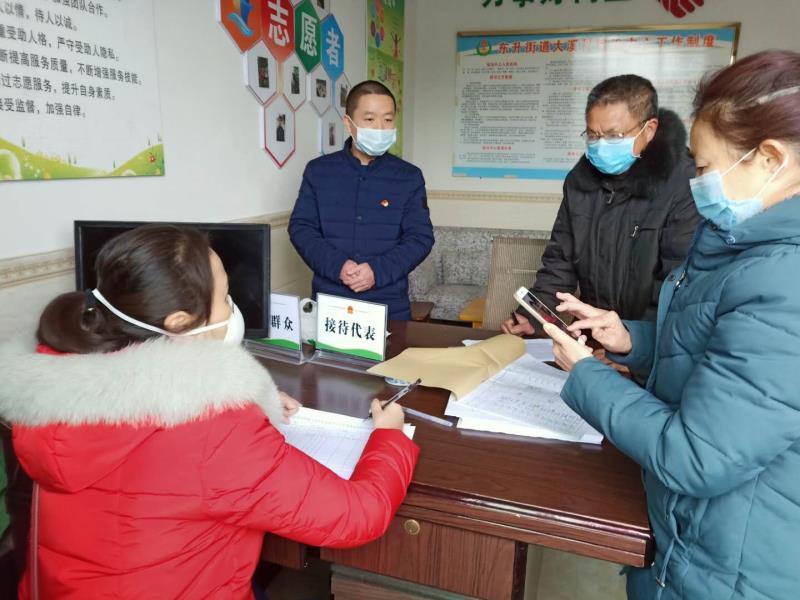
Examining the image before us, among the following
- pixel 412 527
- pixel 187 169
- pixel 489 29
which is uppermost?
pixel 489 29

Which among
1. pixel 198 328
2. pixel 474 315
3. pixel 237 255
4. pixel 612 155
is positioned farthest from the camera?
pixel 474 315

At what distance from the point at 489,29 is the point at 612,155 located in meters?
3.30

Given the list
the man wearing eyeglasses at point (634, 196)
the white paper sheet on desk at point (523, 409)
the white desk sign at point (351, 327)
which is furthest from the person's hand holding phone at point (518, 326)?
the white desk sign at point (351, 327)

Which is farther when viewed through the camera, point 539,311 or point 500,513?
point 539,311

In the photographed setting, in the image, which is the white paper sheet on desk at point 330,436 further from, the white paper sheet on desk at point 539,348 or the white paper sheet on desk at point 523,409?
the white paper sheet on desk at point 539,348

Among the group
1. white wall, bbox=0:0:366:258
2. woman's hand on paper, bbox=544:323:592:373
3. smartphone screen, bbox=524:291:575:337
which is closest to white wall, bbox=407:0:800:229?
white wall, bbox=0:0:366:258

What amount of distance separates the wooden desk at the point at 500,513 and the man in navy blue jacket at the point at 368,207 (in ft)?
3.84

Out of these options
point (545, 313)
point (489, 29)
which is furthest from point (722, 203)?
point (489, 29)

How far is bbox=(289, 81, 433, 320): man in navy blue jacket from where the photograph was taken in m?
2.22

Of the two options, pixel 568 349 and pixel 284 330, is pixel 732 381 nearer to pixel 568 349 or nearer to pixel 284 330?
pixel 568 349

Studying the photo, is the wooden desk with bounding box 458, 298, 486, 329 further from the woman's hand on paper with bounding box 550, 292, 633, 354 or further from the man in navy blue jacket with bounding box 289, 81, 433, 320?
the woman's hand on paper with bounding box 550, 292, 633, 354

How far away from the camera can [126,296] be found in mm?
833

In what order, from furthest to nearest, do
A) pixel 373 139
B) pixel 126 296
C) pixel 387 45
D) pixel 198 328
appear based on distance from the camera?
pixel 387 45 → pixel 373 139 → pixel 198 328 → pixel 126 296

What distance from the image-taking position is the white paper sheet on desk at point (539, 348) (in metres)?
1.58
